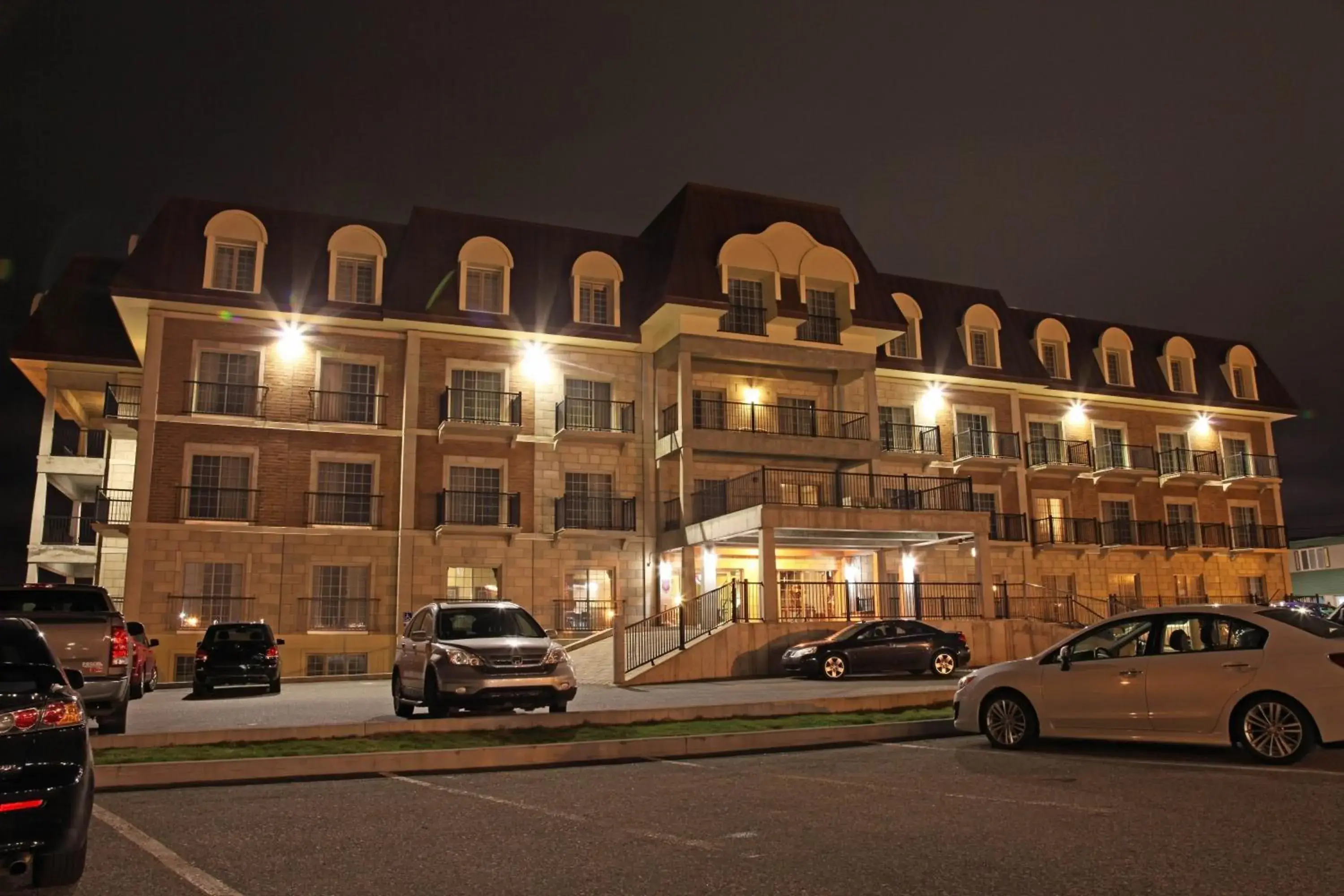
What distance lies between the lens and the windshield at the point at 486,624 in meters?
15.1

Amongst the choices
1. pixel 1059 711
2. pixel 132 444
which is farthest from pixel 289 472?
pixel 1059 711

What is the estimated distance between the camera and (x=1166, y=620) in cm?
1067

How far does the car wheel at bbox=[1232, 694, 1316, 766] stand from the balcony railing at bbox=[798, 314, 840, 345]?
81.1 ft

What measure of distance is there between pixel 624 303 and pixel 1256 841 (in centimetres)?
2833

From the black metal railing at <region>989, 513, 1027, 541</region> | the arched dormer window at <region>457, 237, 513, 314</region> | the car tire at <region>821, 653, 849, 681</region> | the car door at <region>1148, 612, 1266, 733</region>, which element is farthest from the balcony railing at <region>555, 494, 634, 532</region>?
the car door at <region>1148, 612, 1266, 733</region>

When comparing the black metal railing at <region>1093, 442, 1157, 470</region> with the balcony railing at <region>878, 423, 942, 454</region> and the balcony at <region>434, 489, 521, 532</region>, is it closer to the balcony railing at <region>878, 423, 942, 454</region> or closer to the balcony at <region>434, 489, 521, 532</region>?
the balcony railing at <region>878, 423, 942, 454</region>

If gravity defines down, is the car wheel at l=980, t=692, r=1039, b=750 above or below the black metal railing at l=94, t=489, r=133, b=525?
below

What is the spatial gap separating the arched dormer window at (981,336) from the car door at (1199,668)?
29.0 metres

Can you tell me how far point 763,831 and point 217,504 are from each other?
2532cm

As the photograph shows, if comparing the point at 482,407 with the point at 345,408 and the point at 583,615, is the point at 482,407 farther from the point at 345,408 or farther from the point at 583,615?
the point at 583,615

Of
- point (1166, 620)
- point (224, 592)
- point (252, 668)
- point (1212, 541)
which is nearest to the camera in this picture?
point (1166, 620)

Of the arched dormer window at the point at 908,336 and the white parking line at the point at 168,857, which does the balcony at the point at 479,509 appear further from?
the white parking line at the point at 168,857

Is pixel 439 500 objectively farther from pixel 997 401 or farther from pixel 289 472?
pixel 997 401

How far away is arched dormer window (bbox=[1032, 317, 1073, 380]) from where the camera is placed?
4053 centimetres
